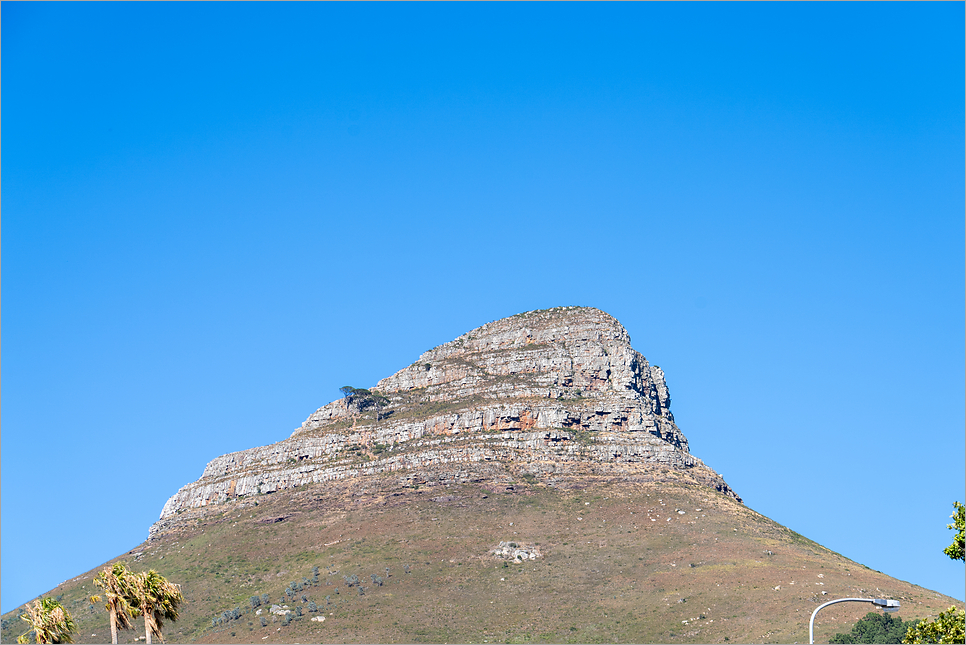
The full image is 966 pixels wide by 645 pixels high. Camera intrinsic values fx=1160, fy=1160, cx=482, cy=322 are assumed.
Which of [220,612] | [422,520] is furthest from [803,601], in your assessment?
[220,612]

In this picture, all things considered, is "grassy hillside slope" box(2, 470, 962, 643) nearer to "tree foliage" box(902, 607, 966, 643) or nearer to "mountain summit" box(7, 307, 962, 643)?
"mountain summit" box(7, 307, 962, 643)

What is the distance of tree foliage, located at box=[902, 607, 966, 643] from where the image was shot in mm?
52888

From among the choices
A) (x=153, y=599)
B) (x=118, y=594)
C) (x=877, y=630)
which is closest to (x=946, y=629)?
(x=153, y=599)

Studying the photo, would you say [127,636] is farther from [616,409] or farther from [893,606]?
[893,606]

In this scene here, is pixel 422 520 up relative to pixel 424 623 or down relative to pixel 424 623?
up

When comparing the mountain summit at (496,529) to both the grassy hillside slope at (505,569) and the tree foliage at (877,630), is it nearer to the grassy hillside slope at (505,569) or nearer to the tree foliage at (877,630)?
the grassy hillside slope at (505,569)

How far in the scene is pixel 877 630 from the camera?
9744 centimetres

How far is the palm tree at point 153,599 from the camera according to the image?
174 ft

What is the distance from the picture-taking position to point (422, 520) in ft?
487

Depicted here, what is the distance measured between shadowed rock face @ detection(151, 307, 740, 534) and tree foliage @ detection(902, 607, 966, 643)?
3999 inches

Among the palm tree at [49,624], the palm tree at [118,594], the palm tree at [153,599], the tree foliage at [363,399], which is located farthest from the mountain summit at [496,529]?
the palm tree at [49,624]

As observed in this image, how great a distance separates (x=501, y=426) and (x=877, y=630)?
77.8m

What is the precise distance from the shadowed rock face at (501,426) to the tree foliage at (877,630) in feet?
188

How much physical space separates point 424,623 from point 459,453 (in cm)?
4636
